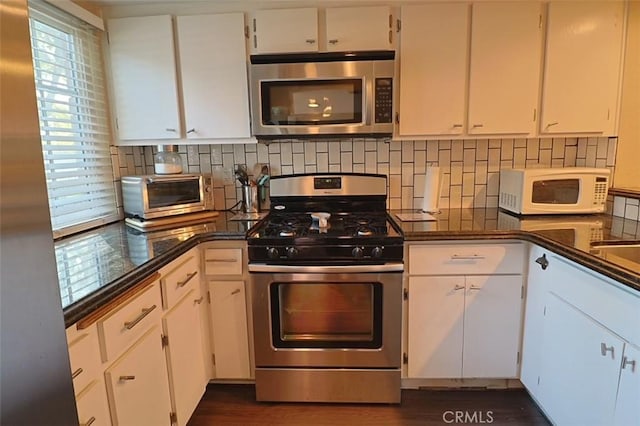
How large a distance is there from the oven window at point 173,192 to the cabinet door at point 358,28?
1151 millimetres

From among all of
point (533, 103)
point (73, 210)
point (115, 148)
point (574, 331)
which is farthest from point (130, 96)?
point (574, 331)

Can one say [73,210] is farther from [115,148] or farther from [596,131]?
[596,131]

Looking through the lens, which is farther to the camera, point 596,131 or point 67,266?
point 596,131

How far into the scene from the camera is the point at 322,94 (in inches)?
80.1

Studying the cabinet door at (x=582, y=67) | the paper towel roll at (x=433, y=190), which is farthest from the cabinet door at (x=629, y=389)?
the cabinet door at (x=582, y=67)

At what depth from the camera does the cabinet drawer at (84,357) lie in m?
1.01

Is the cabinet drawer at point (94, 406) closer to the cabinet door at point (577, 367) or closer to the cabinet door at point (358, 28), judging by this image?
the cabinet door at point (577, 367)

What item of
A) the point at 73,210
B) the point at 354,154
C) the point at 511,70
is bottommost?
the point at 73,210

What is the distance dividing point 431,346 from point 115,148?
2188 millimetres

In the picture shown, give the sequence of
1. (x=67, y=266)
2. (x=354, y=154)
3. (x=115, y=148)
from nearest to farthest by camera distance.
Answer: (x=67, y=266) < (x=115, y=148) < (x=354, y=154)

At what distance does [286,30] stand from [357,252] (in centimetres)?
129

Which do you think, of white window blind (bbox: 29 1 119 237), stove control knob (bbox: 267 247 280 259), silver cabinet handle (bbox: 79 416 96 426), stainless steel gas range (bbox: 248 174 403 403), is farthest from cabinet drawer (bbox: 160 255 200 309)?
white window blind (bbox: 29 1 119 237)

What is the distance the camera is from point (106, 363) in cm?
116

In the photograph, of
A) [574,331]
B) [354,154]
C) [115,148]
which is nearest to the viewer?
[574,331]
